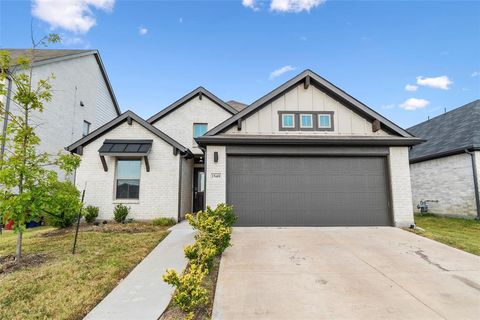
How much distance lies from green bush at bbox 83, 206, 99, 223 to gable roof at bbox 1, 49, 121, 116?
6.42 m

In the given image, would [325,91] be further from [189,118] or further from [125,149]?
[125,149]

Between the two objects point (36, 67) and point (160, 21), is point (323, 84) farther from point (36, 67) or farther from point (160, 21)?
point (36, 67)

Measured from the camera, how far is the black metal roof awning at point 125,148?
34.1 ft

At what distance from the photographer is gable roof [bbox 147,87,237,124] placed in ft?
48.7

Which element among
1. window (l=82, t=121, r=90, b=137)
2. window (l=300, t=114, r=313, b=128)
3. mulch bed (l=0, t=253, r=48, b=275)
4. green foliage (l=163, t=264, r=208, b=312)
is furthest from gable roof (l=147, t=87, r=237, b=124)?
green foliage (l=163, t=264, r=208, b=312)

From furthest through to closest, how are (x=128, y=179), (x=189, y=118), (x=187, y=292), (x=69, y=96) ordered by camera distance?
(x=69, y=96) < (x=189, y=118) < (x=128, y=179) < (x=187, y=292)

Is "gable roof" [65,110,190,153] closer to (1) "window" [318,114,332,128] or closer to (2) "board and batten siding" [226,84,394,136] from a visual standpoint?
(2) "board and batten siding" [226,84,394,136]

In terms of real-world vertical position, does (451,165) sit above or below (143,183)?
above

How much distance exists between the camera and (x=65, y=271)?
4918 millimetres

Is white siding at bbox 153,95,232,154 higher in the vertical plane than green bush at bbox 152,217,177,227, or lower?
higher

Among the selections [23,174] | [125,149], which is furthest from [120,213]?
[23,174]

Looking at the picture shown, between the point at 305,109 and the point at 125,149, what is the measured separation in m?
8.12

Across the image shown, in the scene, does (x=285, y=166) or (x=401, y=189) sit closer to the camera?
(x=401, y=189)

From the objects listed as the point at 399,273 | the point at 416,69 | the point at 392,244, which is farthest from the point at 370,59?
the point at 399,273
